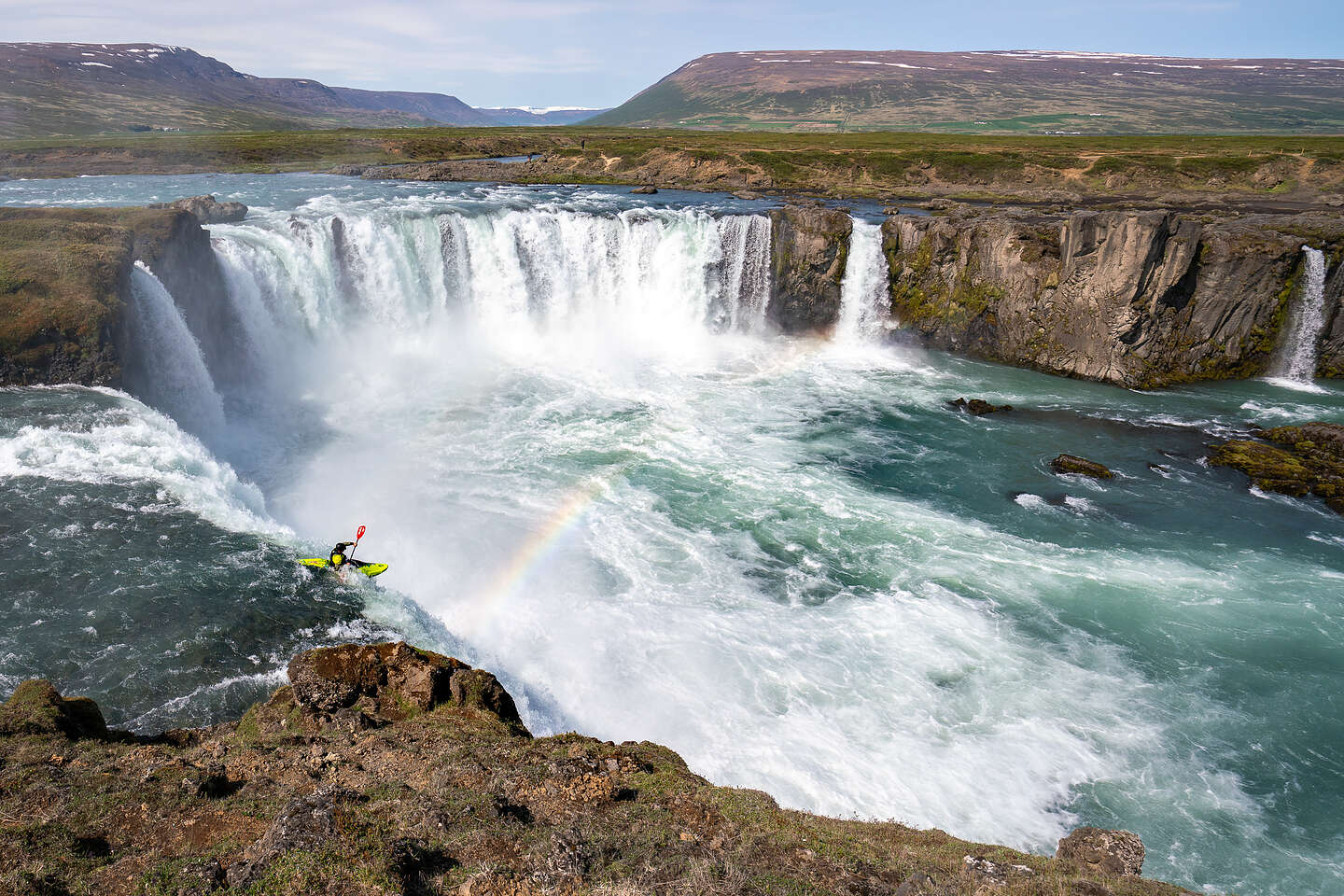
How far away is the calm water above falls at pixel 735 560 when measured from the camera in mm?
12570

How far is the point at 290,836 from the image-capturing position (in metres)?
6.79

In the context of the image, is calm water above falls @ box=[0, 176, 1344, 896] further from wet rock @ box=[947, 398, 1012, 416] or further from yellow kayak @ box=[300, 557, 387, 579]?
wet rock @ box=[947, 398, 1012, 416]

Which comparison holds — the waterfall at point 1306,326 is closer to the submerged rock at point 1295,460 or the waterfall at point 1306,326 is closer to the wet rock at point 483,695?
the submerged rock at point 1295,460

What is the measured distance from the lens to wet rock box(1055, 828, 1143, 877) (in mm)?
8469

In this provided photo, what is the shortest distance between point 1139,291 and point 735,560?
26025 millimetres

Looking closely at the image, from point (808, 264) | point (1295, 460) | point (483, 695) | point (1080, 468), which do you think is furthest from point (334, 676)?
point (808, 264)

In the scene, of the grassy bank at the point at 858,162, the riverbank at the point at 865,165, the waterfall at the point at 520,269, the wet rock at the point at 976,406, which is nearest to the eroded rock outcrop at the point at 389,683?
the wet rock at the point at 976,406

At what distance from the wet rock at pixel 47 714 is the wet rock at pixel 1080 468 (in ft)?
86.4

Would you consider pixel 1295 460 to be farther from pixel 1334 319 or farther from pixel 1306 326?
pixel 1334 319

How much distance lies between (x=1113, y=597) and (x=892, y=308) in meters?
24.0

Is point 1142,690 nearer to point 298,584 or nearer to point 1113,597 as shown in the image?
point 1113,597

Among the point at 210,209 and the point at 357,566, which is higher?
the point at 210,209

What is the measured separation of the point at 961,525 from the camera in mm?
21438

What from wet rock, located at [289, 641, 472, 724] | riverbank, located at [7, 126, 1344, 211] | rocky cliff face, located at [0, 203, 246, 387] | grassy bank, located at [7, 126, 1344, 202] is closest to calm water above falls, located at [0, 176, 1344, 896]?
rocky cliff face, located at [0, 203, 246, 387]
